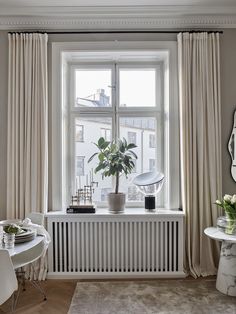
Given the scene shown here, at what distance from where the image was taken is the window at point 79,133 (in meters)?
3.83

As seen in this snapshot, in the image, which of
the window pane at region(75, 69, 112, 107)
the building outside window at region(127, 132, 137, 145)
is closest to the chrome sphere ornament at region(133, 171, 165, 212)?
the building outside window at region(127, 132, 137, 145)

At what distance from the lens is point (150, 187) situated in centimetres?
346

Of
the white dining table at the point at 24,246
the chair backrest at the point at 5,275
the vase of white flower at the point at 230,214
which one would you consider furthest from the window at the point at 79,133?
the chair backrest at the point at 5,275

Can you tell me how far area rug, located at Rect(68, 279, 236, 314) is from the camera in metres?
2.67

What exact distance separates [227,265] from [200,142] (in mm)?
1291

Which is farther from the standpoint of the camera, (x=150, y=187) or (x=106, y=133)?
(x=106, y=133)

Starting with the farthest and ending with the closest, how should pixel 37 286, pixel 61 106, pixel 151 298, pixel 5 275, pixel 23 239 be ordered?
pixel 61 106, pixel 37 286, pixel 151 298, pixel 23 239, pixel 5 275

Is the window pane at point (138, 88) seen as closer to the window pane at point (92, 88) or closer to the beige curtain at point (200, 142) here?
the window pane at point (92, 88)

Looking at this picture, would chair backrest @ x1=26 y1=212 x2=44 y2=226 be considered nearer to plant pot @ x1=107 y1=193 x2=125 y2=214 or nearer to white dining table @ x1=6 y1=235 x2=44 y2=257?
white dining table @ x1=6 y1=235 x2=44 y2=257

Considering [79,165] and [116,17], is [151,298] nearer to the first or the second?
[79,165]

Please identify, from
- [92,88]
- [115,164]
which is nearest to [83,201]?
[115,164]

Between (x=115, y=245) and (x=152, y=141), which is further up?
(x=152, y=141)

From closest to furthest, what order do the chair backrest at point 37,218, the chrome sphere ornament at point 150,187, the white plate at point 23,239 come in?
the white plate at point 23,239 < the chair backrest at point 37,218 < the chrome sphere ornament at point 150,187

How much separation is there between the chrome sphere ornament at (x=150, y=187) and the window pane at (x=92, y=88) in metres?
1.08
